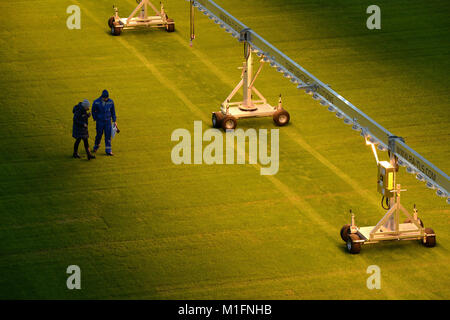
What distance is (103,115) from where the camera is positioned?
81.6 feet

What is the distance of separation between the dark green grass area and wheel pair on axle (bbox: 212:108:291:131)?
0.23 meters

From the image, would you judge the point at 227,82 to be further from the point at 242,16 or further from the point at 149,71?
the point at 242,16

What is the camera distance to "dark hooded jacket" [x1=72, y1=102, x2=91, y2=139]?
24.4 metres

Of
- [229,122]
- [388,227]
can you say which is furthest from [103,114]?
[388,227]

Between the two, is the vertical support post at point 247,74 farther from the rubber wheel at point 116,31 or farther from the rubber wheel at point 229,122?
the rubber wheel at point 116,31

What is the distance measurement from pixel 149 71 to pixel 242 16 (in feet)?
19.1

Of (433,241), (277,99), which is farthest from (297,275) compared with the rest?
(277,99)

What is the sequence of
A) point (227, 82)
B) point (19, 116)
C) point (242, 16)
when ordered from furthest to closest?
point (242, 16) → point (227, 82) → point (19, 116)

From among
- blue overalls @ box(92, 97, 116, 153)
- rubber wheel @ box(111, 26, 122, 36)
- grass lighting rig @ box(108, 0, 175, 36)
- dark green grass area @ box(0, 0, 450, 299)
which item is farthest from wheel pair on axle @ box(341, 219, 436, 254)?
rubber wheel @ box(111, 26, 122, 36)

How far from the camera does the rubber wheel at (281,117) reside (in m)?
26.8

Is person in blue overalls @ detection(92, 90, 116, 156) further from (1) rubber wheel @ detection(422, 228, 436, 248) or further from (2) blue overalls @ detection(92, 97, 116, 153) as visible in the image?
(1) rubber wheel @ detection(422, 228, 436, 248)

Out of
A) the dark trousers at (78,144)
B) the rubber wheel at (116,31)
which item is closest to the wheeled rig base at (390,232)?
the dark trousers at (78,144)

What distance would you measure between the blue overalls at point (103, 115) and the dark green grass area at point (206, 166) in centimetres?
59

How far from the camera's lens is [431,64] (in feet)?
104
